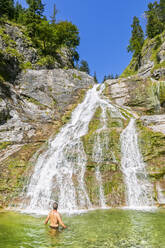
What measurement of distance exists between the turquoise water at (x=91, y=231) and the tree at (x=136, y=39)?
52732 millimetres

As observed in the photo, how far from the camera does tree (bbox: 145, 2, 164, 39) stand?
53562 mm

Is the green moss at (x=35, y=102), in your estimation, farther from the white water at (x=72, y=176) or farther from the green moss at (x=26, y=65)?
the white water at (x=72, y=176)

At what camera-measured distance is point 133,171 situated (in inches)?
509

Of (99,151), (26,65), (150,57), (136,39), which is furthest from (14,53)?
(136,39)

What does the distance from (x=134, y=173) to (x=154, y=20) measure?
56373 mm

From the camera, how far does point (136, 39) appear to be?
55.0m

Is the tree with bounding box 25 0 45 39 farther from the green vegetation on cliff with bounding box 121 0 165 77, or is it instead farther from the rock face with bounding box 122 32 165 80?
the green vegetation on cliff with bounding box 121 0 165 77

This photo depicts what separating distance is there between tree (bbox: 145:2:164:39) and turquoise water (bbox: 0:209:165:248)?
188ft

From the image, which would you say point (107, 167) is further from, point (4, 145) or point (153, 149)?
point (4, 145)

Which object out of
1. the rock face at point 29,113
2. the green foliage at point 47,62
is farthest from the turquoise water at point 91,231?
the green foliage at point 47,62

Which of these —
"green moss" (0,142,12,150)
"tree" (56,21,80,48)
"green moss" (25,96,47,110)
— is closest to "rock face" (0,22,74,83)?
"green moss" (25,96,47,110)

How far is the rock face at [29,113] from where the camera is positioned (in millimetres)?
13938

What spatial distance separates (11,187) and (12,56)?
23715 mm

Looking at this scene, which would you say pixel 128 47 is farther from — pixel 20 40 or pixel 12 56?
pixel 12 56
